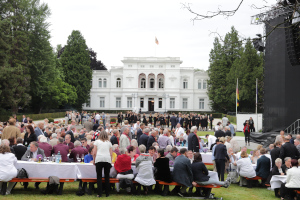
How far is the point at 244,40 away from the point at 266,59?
561 inches

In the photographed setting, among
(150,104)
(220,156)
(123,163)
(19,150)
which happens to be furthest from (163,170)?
(150,104)

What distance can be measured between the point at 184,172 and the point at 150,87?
5001 centimetres

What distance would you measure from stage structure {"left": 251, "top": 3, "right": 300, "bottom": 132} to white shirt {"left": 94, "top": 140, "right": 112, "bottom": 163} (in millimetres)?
10658

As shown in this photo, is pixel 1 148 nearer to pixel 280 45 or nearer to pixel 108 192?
pixel 108 192

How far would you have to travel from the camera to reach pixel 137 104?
55906mm

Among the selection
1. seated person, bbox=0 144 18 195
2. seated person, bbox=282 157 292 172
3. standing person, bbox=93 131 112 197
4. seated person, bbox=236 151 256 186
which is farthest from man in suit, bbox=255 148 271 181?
seated person, bbox=0 144 18 195

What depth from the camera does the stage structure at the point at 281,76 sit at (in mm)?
15202

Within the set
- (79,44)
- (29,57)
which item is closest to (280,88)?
(29,57)

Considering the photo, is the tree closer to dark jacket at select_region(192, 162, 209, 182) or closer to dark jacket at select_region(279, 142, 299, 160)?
dark jacket at select_region(279, 142, 299, 160)

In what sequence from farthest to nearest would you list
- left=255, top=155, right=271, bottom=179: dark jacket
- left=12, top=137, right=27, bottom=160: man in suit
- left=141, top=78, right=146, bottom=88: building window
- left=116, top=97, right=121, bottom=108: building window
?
left=116, top=97, right=121, bottom=108: building window < left=141, top=78, right=146, bottom=88: building window < left=255, top=155, right=271, bottom=179: dark jacket < left=12, top=137, right=27, bottom=160: man in suit

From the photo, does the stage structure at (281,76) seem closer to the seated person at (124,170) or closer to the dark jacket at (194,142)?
the dark jacket at (194,142)

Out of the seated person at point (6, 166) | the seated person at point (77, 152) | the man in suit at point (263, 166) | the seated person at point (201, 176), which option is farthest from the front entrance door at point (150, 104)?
the seated person at point (6, 166)

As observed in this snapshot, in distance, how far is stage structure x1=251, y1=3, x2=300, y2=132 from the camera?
49.9 ft

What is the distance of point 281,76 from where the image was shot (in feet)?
54.4
